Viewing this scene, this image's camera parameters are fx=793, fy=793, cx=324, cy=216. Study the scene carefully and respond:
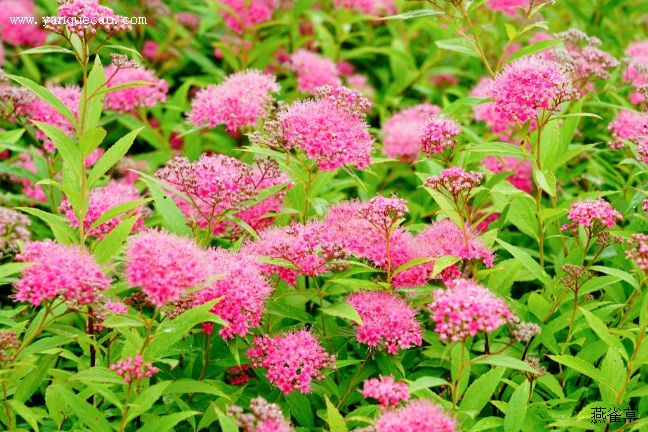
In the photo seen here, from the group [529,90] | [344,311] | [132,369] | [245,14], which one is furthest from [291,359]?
[245,14]

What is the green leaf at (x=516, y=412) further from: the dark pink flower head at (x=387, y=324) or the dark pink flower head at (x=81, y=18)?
the dark pink flower head at (x=81, y=18)

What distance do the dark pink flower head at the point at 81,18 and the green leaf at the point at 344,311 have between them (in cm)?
130

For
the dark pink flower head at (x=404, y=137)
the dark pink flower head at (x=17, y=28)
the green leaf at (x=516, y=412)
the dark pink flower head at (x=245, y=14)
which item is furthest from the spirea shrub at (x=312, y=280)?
the dark pink flower head at (x=17, y=28)

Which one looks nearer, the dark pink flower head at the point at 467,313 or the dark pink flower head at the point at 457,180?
the dark pink flower head at the point at 467,313

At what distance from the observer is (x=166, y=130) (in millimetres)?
4621

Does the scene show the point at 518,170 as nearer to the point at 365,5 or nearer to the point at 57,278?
the point at 365,5

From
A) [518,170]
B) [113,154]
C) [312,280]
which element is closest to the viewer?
[113,154]

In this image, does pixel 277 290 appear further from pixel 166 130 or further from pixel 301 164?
pixel 166 130

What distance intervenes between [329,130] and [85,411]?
4.49 feet

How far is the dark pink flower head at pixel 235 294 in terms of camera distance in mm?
2742

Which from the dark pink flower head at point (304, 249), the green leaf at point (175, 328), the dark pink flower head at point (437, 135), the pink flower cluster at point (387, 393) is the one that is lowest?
the pink flower cluster at point (387, 393)

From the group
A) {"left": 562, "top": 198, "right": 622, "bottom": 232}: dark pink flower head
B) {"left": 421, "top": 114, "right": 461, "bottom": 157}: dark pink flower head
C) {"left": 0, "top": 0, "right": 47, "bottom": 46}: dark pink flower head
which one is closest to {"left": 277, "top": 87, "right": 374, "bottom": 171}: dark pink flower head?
{"left": 421, "top": 114, "right": 461, "bottom": 157}: dark pink flower head

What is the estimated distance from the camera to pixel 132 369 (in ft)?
8.14

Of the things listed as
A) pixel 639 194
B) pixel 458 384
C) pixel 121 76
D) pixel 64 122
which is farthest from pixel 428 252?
pixel 121 76
